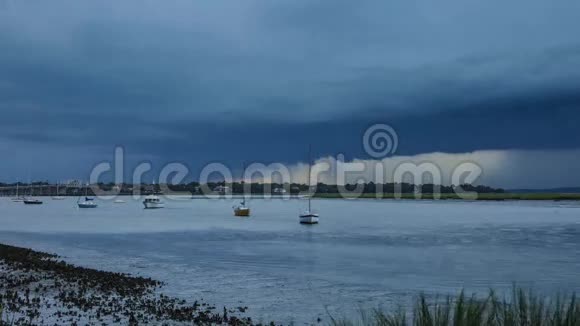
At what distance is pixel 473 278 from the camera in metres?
27.7

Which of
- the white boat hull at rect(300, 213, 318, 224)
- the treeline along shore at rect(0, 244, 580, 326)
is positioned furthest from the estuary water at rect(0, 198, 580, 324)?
the white boat hull at rect(300, 213, 318, 224)

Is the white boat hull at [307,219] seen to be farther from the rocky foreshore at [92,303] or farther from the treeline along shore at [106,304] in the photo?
the treeline along shore at [106,304]

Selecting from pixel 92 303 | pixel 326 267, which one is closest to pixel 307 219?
pixel 326 267

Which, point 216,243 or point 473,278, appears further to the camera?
point 216,243

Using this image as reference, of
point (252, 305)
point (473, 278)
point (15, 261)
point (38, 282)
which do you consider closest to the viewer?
point (252, 305)

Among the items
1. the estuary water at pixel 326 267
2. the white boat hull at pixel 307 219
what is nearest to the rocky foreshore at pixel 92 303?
the estuary water at pixel 326 267

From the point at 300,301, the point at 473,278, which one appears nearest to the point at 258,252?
the point at 473,278

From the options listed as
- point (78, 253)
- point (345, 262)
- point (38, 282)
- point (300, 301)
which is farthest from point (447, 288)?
point (78, 253)

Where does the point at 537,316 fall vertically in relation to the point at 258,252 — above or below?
above

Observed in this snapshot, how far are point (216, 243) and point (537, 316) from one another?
43796 mm

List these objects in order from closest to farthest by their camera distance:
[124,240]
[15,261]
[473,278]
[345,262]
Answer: [473,278], [15,261], [345,262], [124,240]

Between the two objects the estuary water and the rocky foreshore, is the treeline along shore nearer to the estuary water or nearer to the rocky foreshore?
the rocky foreshore

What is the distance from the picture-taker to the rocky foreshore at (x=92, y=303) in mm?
16906

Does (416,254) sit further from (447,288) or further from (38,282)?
(38,282)
